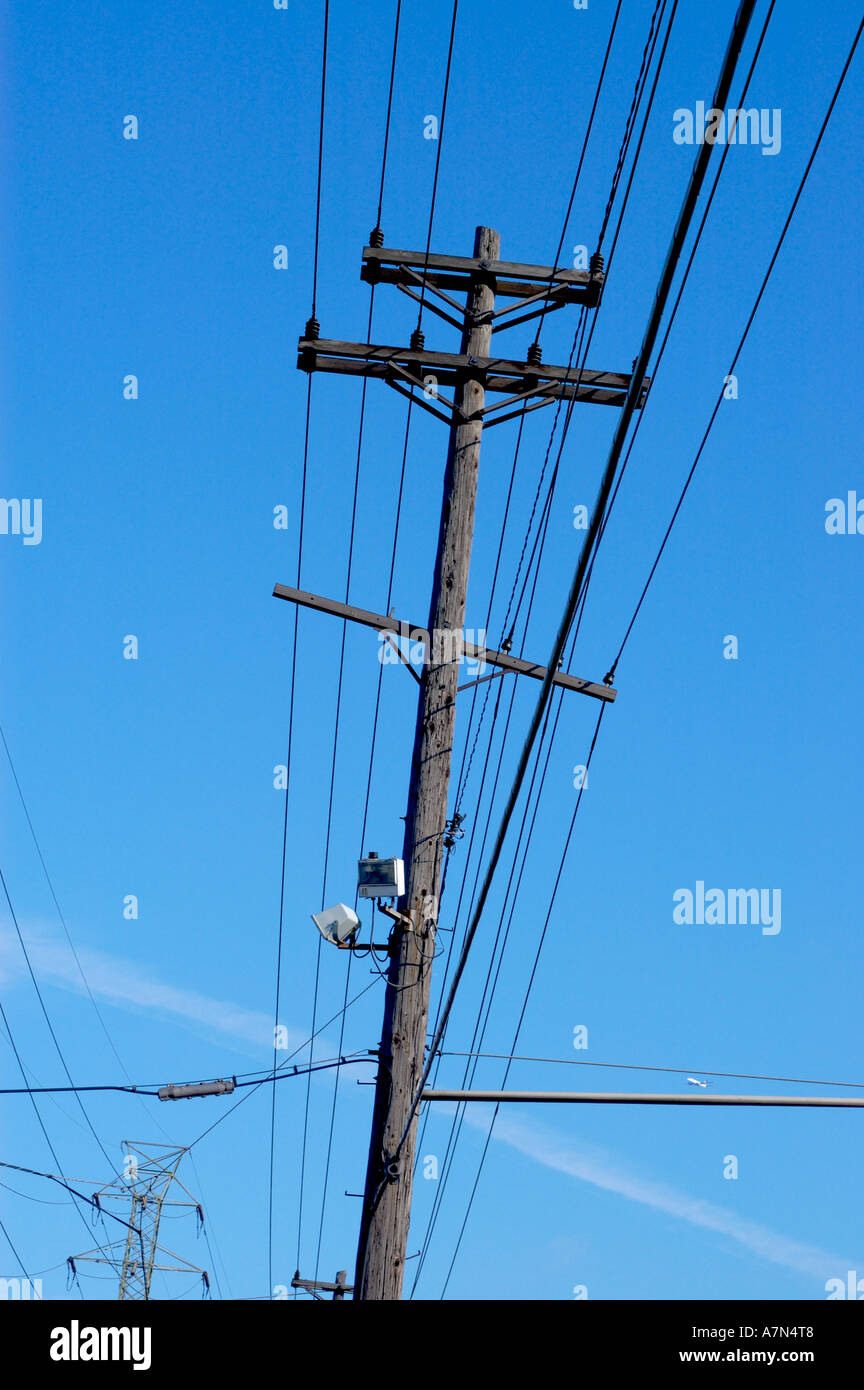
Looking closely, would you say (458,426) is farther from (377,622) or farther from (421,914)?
(421,914)

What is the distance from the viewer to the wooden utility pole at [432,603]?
33.5ft

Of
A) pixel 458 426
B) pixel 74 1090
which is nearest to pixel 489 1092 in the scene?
pixel 458 426

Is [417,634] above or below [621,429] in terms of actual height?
above

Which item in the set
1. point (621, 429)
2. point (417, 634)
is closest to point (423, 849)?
point (417, 634)

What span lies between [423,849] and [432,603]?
2.05 metres

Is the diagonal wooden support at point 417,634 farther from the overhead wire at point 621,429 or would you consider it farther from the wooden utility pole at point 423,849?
the overhead wire at point 621,429

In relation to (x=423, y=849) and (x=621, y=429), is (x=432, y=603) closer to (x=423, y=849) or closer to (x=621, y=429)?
(x=423, y=849)

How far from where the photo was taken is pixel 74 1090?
1703 centimetres

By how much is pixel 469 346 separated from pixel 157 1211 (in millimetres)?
33857

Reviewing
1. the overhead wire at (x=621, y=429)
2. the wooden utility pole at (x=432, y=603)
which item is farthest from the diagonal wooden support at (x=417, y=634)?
the overhead wire at (x=621, y=429)


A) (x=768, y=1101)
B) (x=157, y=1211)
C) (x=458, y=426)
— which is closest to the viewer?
(x=768, y=1101)

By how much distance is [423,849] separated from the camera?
1073 cm

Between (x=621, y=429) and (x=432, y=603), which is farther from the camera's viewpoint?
(x=432, y=603)
